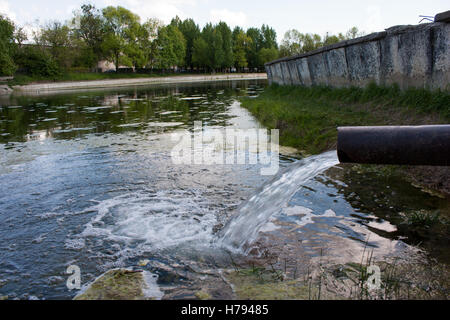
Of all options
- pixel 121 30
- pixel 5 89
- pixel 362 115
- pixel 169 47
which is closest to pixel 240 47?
pixel 169 47

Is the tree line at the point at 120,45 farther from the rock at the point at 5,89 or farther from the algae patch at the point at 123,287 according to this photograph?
the algae patch at the point at 123,287

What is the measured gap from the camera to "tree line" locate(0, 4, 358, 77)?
58875 mm

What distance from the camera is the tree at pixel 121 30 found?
237ft

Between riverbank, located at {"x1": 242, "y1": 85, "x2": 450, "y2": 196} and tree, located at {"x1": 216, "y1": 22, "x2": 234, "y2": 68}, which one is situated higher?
tree, located at {"x1": 216, "y1": 22, "x2": 234, "y2": 68}

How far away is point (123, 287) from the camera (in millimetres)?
2979

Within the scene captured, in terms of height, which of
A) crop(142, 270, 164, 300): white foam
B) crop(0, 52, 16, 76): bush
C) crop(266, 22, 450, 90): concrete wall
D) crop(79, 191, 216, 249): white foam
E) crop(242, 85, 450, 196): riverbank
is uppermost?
crop(0, 52, 16, 76): bush

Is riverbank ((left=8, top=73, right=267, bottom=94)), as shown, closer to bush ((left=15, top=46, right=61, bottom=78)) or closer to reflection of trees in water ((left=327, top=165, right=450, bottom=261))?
bush ((left=15, top=46, right=61, bottom=78))

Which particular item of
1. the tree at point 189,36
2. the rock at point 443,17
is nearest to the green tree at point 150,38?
the tree at point 189,36

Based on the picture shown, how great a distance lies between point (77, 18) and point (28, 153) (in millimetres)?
79107

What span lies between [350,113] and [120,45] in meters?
71.2

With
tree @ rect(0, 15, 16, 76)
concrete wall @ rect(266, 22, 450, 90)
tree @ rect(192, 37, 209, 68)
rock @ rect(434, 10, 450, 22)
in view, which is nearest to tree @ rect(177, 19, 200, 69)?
tree @ rect(192, 37, 209, 68)

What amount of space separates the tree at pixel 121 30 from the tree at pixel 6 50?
62.5 feet

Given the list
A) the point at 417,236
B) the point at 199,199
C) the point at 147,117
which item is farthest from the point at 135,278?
the point at 147,117

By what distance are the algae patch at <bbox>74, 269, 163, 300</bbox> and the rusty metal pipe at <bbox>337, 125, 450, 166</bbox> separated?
1.89 metres
